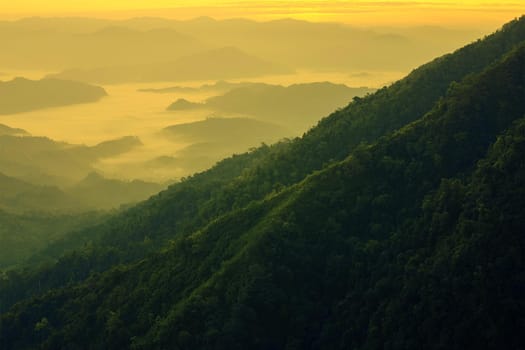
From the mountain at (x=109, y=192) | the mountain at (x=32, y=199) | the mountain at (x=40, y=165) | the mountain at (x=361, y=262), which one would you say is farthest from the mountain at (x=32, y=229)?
the mountain at (x=40, y=165)

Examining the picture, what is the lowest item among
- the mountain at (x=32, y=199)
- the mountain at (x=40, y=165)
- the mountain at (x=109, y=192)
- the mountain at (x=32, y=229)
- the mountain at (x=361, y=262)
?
the mountain at (x=40, y=165)

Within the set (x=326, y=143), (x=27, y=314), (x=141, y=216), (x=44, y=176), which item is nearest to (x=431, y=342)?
(x=326, y=143)

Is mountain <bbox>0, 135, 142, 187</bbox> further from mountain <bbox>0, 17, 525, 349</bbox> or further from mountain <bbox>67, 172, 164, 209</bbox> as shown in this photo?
mountain <bbox>0, 17, 525, 349</bbox>

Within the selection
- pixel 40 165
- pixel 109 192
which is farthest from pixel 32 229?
pixel 40 165

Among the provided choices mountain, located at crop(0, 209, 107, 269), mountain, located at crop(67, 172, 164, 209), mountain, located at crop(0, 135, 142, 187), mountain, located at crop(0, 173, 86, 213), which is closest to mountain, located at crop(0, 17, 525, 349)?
mountain, located at crop(0, 209, 107, 269)

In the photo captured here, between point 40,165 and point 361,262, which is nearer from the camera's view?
point 361,262

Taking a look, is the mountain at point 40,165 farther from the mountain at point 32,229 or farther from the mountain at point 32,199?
the mountain at point 32,229

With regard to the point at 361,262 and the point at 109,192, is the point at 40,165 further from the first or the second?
the point at 361,262

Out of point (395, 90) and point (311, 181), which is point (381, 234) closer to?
point (311, 181)
